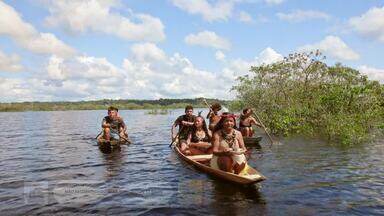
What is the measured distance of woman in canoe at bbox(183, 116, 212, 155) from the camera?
15680mm

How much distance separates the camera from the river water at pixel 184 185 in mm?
9273

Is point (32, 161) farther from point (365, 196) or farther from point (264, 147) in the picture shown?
point (365, 196)

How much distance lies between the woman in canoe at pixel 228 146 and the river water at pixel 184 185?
1.96ft

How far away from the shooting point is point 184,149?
1598 centimetres

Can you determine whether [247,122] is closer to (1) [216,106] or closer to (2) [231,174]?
(1) [216,106]

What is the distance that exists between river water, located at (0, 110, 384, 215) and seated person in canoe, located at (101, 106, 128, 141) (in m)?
1.77

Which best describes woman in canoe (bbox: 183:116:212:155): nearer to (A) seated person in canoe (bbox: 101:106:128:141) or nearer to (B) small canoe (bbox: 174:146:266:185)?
(B) small canoe (bbox: 174:146:266:185)

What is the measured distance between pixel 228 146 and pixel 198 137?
17.9ft

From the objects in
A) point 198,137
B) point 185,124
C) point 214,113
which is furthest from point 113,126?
point 198,137

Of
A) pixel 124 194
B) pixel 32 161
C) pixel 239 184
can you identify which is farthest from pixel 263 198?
pixel 32 161

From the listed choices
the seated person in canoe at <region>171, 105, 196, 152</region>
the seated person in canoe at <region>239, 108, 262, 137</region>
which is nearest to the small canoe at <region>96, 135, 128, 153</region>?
the seated person in canoe at <region>171, 105, 196, 152</region>

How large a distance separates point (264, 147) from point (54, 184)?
10999 millimetres

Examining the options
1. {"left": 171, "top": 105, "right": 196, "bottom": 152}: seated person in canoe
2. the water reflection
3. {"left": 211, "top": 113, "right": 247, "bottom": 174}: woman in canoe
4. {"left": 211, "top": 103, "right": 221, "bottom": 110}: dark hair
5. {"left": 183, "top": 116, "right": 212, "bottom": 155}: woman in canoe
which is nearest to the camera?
{"left": 211, "top": 113, "right": 247, "bottom": 174}: woman in canoe

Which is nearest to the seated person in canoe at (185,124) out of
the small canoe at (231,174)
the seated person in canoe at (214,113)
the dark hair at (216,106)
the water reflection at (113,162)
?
the seated person in canoe at (214,113)
